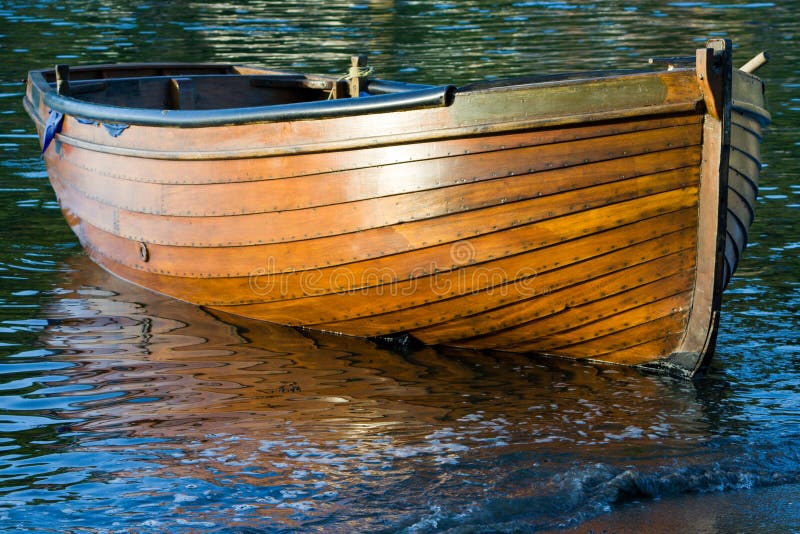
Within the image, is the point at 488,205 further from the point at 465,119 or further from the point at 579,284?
the point at 579,284

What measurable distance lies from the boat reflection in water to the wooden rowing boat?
26 cm

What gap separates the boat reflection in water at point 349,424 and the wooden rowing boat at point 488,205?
0.87 ft

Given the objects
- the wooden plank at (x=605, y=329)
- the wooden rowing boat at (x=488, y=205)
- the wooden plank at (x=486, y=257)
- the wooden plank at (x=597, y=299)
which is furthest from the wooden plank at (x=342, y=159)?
the wooden plank at (x=605, y=329)

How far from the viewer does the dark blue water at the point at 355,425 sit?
442 centimetres

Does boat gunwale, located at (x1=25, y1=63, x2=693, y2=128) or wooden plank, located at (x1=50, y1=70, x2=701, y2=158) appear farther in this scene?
boat gunwale, located at (x1=25, y1=63, x2=693, y2=128)

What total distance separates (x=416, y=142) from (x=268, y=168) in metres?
0.94

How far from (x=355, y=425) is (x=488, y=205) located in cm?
123

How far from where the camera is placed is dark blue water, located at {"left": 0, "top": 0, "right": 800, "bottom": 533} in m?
4.42

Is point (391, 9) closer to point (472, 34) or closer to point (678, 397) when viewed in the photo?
point (472, 34)

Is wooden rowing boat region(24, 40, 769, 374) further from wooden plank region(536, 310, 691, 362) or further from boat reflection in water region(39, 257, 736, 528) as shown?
boat reflection in water region(39, 257, 736, 528)

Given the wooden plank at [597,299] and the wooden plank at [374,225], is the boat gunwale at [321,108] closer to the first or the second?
the wooden plank at [374,225]

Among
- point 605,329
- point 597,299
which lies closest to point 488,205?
point 597,299

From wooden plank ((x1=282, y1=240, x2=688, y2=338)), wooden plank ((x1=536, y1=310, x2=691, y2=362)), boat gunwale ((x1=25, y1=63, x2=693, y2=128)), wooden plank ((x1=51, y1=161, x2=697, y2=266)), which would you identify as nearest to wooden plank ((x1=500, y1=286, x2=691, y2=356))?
wooden plank ((x1=536, y1=310, x2=691, y2=362))

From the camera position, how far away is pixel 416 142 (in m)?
5.53
